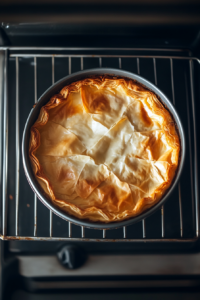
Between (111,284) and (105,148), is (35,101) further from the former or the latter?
(111,284)

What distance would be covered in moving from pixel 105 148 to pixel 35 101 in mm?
389

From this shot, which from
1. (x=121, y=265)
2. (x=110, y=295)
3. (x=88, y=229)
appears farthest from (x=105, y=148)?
(x=110, y=295)

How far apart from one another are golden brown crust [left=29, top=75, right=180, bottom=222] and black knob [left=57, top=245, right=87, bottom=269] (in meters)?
0.29

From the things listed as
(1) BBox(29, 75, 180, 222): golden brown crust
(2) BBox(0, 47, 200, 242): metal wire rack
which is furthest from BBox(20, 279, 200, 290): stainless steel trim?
(1) BBox(29, 75, 180, 222): golden brown crust

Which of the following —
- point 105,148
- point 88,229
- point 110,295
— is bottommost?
point 110,295

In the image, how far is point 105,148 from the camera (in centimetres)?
88

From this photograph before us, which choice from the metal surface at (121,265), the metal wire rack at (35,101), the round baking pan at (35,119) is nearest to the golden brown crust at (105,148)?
the round baking pan at (35,119)

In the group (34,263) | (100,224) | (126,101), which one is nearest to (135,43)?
(126,101)

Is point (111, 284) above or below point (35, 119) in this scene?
below

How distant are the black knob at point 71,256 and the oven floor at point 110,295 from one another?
5.0 inches

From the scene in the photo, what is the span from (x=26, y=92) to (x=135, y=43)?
1.65ft

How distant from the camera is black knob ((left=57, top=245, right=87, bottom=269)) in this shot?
1004 millimetres

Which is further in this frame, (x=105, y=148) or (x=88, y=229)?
(x=88, y=229)

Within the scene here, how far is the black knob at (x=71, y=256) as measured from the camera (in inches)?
39.5
